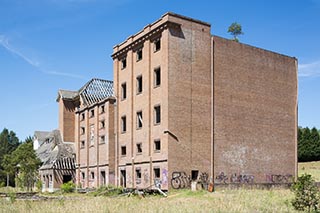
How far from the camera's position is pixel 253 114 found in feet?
128

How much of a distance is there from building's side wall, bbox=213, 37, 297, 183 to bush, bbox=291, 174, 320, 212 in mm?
15166

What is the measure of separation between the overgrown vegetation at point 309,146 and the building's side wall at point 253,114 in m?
36.2

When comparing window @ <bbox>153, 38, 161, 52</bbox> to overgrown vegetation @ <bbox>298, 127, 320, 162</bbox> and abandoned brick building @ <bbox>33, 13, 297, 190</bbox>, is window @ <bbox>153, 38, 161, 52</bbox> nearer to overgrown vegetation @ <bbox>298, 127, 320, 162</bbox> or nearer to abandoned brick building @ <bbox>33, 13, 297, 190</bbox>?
abandoned brick building @ <bbox>33, 13, 297, 190</bbox>

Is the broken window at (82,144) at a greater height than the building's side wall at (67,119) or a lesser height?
lesser

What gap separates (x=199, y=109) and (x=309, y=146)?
157ft

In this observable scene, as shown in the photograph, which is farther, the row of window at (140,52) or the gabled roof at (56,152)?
the gabled roof at (56,152)

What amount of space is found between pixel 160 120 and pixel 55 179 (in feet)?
68.8

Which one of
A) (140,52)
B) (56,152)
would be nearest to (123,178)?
(140,52)

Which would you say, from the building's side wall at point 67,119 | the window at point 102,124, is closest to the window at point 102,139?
the window at point 102,124

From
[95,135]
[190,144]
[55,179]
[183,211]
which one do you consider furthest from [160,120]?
[55,179]

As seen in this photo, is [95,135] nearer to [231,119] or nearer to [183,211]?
[231,119]

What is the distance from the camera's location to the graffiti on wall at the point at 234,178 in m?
35.7

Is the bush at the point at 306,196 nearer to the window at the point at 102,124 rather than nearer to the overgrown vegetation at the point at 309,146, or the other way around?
the window at the point at 102,124

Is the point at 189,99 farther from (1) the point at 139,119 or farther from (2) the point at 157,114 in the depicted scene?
(1) the point at 139,119
